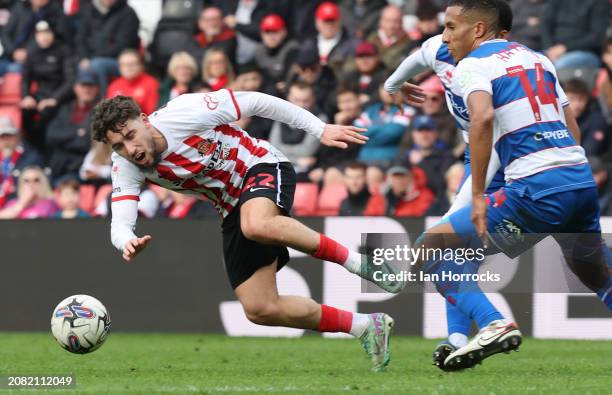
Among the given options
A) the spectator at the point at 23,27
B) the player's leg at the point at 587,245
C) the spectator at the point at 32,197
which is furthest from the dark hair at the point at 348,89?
the player's leg at the point at 587,245

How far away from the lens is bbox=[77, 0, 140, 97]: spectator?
15484 mm

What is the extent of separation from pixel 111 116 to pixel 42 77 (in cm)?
868

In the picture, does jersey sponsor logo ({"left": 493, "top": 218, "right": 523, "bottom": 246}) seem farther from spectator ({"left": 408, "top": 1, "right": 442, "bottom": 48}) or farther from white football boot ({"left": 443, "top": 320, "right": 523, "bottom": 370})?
spectator ({"left": 408, "top": 1, "right": 442, "bottom": 48})

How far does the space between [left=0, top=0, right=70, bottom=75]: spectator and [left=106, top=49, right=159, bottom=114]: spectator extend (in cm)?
140

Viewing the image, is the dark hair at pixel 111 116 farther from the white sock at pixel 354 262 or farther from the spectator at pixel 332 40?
the spectator at pixel 332 40

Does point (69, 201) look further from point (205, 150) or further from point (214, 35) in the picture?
point (205, 150)

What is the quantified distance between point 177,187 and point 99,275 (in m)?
4.93

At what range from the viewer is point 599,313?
1148 centimetres

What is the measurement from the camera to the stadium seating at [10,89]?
16.3m

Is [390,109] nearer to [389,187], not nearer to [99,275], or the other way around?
[389,187]

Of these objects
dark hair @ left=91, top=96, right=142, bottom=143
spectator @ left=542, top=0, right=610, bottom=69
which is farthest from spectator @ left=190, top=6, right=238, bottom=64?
dark hair @ left=91, top=96, right=142, bottom=143

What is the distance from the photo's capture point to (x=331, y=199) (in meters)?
13.2

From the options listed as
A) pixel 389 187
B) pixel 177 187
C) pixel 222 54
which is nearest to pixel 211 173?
pixel 177 187

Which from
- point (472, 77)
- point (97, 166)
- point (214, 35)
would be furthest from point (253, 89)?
point (472, 77)
